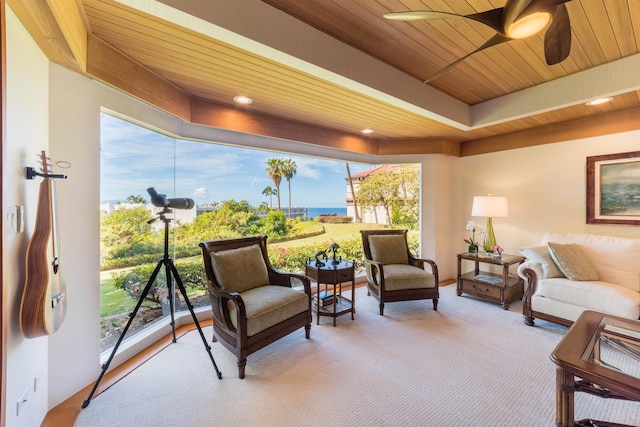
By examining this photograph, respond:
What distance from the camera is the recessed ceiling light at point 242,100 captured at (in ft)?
8.63

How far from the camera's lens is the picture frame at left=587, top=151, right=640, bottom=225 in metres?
2.90

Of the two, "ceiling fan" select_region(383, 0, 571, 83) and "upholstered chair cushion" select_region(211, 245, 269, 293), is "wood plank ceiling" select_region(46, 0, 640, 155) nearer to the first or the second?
"ceiling fan" select_region(383, 0, 571, 83)

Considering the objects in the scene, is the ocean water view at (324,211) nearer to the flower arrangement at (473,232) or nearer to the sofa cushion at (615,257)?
the flower arrangement at (473,232)

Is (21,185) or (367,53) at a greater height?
(367,53)

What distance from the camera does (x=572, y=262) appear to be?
2740 millimetres

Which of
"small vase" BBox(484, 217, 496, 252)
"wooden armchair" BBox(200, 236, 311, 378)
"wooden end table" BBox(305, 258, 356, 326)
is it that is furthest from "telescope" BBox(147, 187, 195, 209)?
"small vase" BBox(484, 217, 496, 252)

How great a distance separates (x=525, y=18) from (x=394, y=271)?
264 centimetres

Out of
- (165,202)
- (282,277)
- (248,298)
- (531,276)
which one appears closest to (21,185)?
(165,202)

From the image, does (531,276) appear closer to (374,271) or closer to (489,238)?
(489,238)

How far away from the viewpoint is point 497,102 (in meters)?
2.93

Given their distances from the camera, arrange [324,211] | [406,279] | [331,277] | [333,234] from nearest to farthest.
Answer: [331,277] → [406,279] → [324,211] → [333,234]

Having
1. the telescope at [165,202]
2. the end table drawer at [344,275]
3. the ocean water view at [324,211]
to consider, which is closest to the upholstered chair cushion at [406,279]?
the end table drawer at [344,275]

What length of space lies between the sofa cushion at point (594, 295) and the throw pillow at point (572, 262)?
0.08 metres

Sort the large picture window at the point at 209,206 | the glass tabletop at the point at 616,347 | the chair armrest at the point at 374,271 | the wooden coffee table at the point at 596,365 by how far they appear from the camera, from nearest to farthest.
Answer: the wooden coffee table at the point at 596,365 < the glass tabletop at the point at 616,347 < the large picture window at the point at 209,206 < the chair armrest at the point at 374,271
